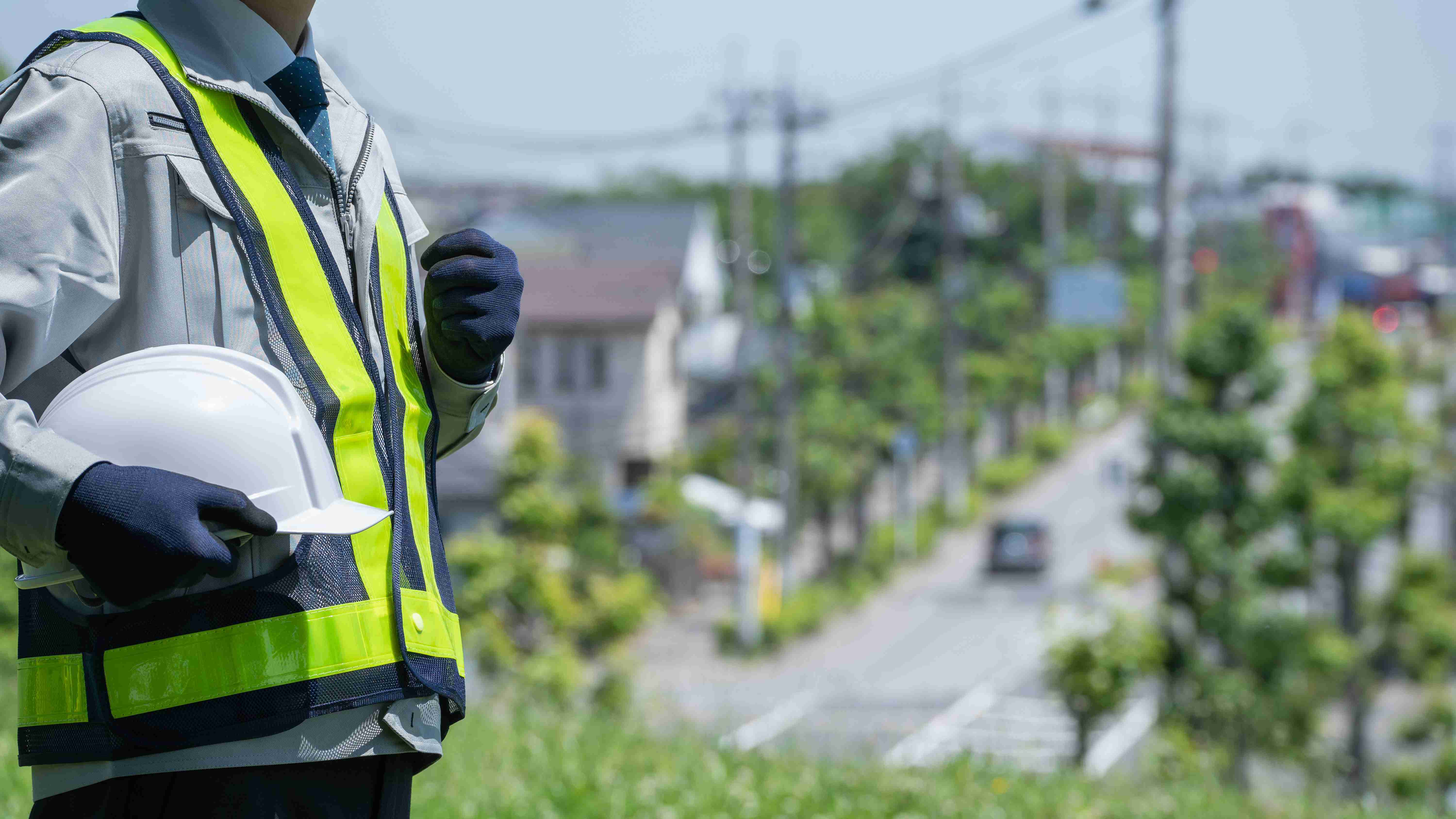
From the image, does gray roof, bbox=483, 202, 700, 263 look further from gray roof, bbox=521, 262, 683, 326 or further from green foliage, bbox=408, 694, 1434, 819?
green foliage, bbox=408, 694, 1434, 819

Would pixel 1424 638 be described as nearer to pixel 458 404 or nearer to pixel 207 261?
pixel 458 404

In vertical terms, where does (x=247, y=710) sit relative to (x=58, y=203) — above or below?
below

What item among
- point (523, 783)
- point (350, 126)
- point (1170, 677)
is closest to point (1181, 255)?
point (1170, 677)

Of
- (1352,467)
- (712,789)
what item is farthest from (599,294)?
(712,789)

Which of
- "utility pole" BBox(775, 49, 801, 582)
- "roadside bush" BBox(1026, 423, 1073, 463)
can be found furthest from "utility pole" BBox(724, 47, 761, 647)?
"roadside bush" BBox(1026, 423, 1073, 463)

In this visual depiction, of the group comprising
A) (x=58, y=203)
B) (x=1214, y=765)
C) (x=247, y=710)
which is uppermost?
(x=58, y=203)

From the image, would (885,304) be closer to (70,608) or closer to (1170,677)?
(1170,677)

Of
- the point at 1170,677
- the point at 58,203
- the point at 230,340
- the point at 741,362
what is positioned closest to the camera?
the point at 58,203

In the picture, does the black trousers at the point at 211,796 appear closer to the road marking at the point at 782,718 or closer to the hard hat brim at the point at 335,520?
the hard hat brim at the point at 335,520

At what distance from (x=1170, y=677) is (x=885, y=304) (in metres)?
17.2

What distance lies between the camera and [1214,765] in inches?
408

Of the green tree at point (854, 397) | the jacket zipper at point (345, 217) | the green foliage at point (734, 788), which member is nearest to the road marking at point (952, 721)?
the green foliage at point (734, 788)

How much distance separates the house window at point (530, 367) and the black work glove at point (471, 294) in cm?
2555

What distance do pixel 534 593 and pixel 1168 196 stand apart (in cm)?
771
